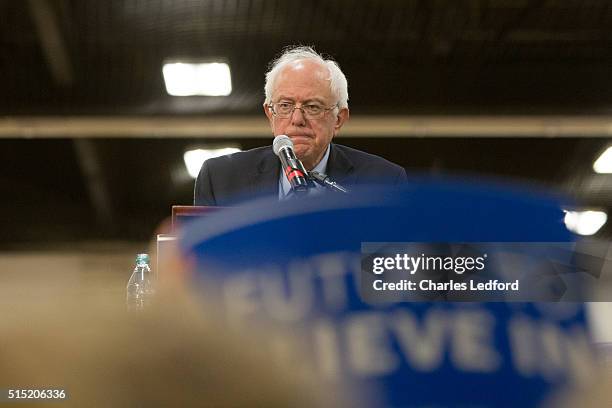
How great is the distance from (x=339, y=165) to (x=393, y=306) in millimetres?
998

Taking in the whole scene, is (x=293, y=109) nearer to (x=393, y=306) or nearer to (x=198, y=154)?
(x=393, y=306)

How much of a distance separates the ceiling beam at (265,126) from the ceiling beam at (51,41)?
0.35 m

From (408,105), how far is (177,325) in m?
4.33

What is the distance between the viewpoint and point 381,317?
394 mm

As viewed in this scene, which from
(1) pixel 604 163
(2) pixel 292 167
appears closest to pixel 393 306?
(2) pixel 292 167

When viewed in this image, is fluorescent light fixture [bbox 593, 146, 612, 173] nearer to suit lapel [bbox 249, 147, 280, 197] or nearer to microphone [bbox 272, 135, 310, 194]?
suit lapel [bbox 249, 147, 280, 197]

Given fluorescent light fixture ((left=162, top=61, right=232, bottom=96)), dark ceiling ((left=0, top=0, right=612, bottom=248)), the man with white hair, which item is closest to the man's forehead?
the man with white hair

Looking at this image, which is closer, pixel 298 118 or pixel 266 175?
pixel 266 175

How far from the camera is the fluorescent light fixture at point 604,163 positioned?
5.33 meters

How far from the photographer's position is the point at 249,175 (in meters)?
1.26

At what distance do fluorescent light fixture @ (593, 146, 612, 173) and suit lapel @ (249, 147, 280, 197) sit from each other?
4.51 meters

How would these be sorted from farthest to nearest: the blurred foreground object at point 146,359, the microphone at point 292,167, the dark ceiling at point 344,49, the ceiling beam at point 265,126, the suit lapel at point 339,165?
the ceiling beam at point 265,126 < the dark ceiling at point 344,49 < the suit lapel at point 339,165 < the microphone at point 292,167 < the blurred foreground object at point 146,359

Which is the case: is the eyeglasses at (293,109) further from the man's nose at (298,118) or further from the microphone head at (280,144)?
the microphone head at (280,144)

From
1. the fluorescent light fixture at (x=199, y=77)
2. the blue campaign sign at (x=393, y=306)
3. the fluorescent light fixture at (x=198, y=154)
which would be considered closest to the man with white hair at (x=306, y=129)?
the blue campaign sign at (x=393, y=306)
